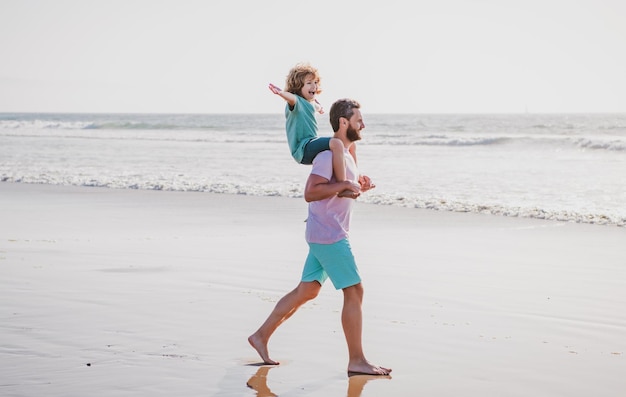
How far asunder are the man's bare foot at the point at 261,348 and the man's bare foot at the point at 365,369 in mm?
496

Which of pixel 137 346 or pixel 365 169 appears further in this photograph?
pixel 365 169

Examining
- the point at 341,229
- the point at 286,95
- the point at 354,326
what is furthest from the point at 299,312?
the point at 286,95

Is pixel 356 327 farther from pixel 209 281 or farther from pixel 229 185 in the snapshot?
pixel 229 185

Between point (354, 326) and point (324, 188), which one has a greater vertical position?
point (324, 188)

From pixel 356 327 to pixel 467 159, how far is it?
2372 cm

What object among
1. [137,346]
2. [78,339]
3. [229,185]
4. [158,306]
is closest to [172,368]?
[137,346]

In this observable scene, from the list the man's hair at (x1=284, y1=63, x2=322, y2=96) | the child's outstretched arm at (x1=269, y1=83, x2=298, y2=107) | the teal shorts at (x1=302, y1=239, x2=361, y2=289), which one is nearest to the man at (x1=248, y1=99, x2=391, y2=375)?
the teal shorts at (x1=302, y1=239, x2=361, y2=289)

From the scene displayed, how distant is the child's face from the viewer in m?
5.23

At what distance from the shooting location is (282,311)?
5.20 m

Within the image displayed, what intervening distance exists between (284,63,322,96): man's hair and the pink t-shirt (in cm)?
56

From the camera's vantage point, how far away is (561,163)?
1035 inches

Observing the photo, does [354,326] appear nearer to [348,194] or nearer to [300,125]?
[348,194]

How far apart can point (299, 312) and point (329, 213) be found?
1699 millimetres

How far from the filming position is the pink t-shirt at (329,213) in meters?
4.85
